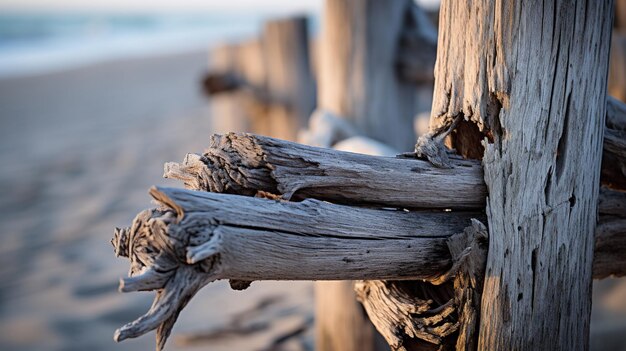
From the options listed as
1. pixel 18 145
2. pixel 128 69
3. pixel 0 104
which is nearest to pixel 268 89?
pixel 18 145

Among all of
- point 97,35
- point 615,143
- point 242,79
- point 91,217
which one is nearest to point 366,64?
point 615,143

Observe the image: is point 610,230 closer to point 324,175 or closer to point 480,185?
point 480,185

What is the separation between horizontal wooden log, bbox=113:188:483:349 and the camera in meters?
1.09

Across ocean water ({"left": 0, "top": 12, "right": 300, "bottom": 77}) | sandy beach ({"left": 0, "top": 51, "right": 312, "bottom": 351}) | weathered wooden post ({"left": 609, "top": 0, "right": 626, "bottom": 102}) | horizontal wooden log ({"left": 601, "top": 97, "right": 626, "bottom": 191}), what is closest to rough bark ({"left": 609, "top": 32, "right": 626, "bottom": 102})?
weathered wooden post ({"left": 609, "top": 0, "right": 626, "bottom": 102})

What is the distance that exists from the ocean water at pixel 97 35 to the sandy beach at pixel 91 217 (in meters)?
4.85

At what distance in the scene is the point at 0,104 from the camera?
11125 mm

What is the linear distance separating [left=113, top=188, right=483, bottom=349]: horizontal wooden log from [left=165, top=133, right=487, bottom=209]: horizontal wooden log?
0.14 feet

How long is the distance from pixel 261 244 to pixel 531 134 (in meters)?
0.65

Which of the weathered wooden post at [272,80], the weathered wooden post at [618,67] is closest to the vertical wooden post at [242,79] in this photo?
the weathered wooden post at [272,80]

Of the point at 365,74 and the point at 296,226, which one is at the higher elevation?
the point at 365,74

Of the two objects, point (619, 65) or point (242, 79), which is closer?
point (619, 65)

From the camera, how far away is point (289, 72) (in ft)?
12.2

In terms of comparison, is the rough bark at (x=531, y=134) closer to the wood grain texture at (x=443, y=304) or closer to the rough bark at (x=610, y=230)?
the wood grain texture at (x=443, y=304)

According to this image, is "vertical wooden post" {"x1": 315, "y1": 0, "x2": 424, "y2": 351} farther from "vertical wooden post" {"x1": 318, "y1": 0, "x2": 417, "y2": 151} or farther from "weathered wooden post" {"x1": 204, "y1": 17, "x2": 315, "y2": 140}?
"weathered wooden post" {"x1": 204, "y1": 17, "x2": 315, "y2": 140}
